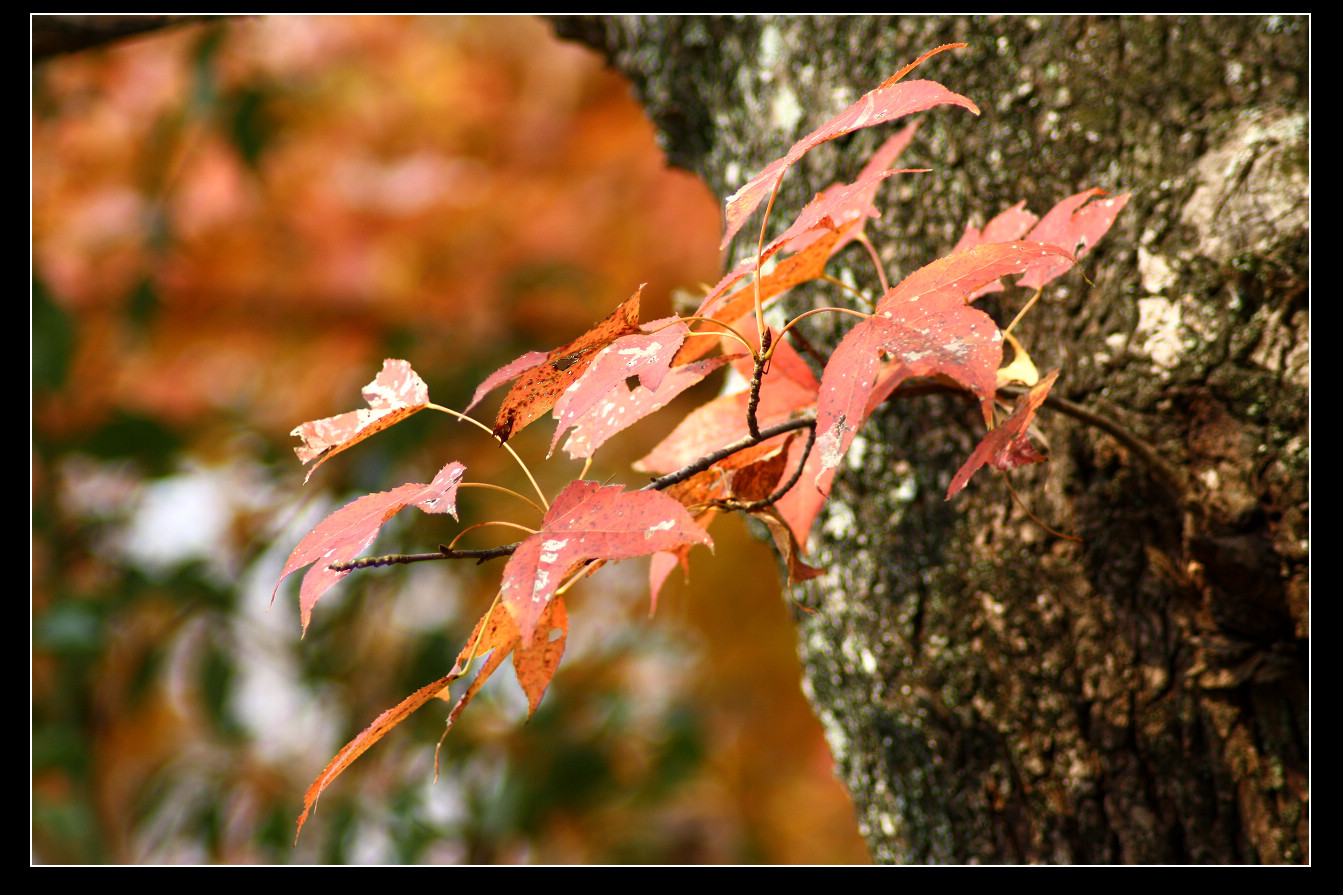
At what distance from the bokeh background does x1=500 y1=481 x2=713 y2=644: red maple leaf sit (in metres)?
1.23

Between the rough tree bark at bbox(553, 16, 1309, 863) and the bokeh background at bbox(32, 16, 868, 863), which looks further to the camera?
the bokeh background at bbox(32, 16, 868, 863)

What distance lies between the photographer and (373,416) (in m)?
0.32

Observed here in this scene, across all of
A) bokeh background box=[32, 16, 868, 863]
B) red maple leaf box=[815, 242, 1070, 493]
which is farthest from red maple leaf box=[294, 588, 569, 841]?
bokeh background box=[32, 16, 868, 863]

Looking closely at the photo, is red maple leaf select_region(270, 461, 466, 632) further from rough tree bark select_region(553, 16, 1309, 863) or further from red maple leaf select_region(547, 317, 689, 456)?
rough tree bark select_region(553, 16, 1309, 863)

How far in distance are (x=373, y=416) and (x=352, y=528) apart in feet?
0.13

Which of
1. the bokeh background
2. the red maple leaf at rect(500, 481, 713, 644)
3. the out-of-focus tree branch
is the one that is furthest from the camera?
the bokeh background

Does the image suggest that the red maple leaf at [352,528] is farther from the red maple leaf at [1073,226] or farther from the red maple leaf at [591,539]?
the red maple leaf at [1073,226]

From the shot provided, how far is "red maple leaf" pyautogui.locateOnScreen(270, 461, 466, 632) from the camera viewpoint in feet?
0.98

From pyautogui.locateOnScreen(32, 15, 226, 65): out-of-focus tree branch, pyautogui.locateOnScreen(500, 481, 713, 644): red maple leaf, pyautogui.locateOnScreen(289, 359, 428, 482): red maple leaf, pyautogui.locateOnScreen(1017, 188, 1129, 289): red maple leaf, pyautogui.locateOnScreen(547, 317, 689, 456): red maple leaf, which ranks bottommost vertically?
pyautogui.locateOnScreen(500, 481, 713, 644): red maple leaf

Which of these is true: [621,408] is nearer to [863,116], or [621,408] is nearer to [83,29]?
[863,116]

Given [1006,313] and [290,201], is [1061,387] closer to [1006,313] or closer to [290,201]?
[1006,313]

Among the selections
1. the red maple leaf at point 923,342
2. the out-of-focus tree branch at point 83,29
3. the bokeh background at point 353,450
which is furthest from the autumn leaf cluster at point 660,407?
the bokeh background at point 353,450

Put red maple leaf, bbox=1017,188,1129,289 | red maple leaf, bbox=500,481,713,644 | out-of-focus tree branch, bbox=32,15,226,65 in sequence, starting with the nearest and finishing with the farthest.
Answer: red maple leaf, bbox=500,481,713,644 → red maple leaf, bbox=1017,188,1129,289 → out-of-focus tree branch, bbox=32,15,226,65

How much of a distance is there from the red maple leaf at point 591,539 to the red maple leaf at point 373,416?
2.7 inches
